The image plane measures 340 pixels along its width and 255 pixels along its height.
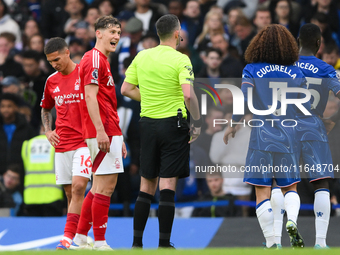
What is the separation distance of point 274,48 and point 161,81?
113 cm

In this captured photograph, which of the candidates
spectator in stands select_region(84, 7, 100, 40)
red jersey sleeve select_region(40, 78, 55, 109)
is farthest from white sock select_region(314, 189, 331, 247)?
spectator in stands select_region(84, 7, 100, 40)

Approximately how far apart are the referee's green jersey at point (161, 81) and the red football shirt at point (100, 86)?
322 mm

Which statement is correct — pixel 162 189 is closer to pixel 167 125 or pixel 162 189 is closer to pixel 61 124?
pixel 167 125

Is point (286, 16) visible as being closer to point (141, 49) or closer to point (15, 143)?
point (141, 49)

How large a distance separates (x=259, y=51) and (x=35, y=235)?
376 cm

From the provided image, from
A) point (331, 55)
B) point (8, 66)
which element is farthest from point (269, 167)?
point (8, 66)

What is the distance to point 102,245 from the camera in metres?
5.54

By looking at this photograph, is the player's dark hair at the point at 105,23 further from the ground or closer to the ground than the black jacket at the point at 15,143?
further from the ground

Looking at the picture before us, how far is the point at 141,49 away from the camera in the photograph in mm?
10008

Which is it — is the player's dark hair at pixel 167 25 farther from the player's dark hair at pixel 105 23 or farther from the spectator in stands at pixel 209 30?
the spectator in stands at pixel 209 30

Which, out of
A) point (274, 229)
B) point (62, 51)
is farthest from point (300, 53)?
point (62, 51)

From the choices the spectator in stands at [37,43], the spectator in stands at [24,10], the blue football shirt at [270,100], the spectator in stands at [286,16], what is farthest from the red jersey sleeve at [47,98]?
the spectator in stands at [24,10]

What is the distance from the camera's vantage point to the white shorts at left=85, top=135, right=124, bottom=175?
5.64 metres

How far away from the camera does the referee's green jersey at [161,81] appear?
5578 millimetres
